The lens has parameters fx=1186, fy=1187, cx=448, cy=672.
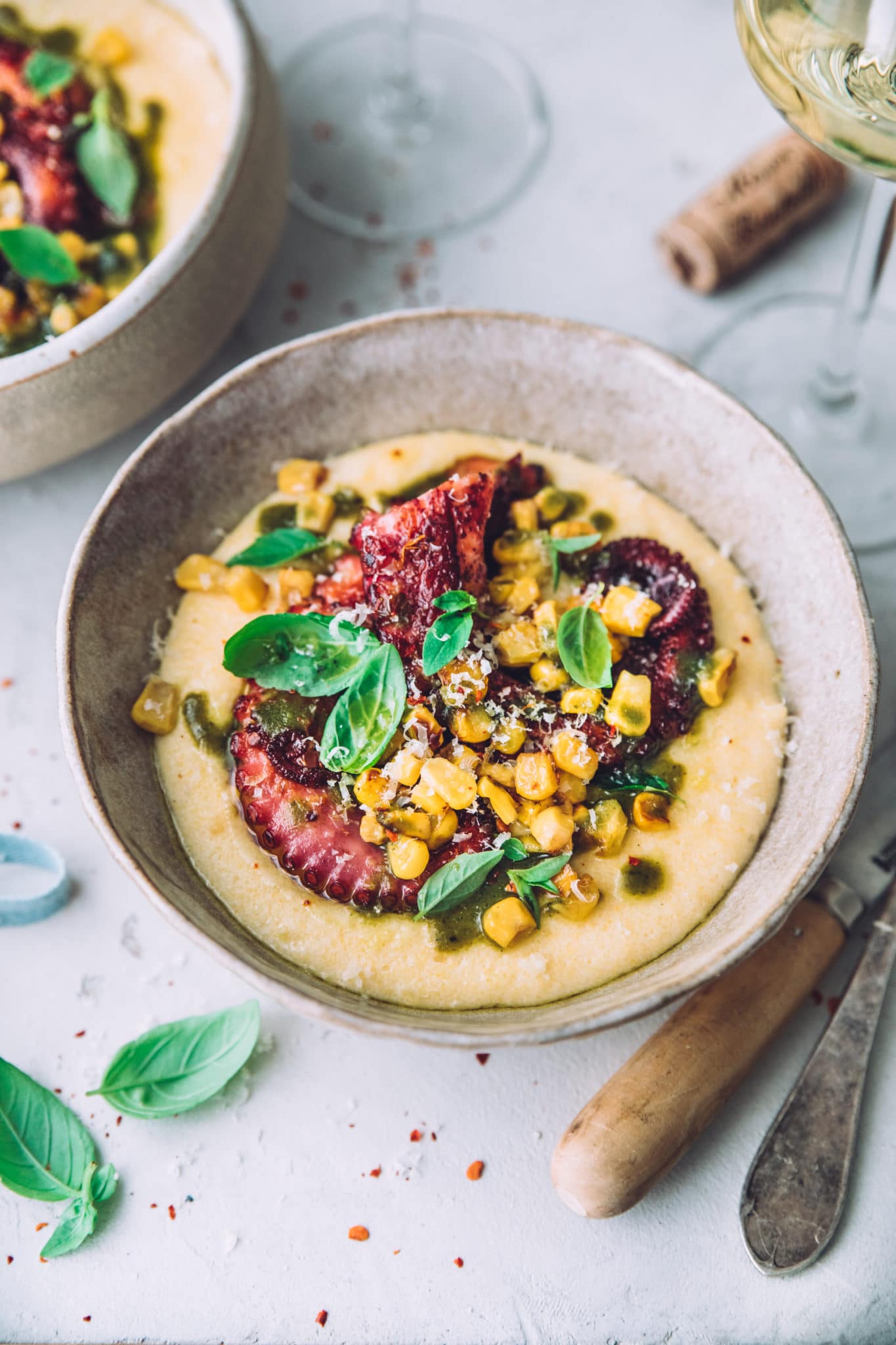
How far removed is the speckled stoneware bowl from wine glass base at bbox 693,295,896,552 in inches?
27.1

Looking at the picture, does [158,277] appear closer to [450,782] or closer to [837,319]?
[450,782]

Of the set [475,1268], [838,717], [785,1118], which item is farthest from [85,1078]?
[838,717]

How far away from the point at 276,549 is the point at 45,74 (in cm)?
150

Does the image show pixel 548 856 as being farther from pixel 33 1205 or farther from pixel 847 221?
pixel 847 221

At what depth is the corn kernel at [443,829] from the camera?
218 centimetres

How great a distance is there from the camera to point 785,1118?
2301 millimetres

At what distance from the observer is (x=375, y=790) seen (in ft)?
7.18

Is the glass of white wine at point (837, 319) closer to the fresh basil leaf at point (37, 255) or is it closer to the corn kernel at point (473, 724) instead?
the corn kernel at point (473, 724)

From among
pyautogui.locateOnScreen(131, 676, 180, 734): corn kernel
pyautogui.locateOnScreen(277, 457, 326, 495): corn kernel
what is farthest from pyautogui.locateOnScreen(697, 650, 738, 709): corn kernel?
pyautogui.locateOnScreen(131, 676, 180, 734): corn kernel

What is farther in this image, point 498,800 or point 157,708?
point 157,708

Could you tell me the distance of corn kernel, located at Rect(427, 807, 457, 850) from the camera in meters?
2.18

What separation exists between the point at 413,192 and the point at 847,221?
1.27 meters

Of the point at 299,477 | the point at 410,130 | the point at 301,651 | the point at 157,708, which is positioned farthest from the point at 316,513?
the point at 410,130

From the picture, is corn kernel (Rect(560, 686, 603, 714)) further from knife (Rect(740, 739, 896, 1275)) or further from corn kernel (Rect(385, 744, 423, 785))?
knife (Rect(740, 739, 896, 1275))
